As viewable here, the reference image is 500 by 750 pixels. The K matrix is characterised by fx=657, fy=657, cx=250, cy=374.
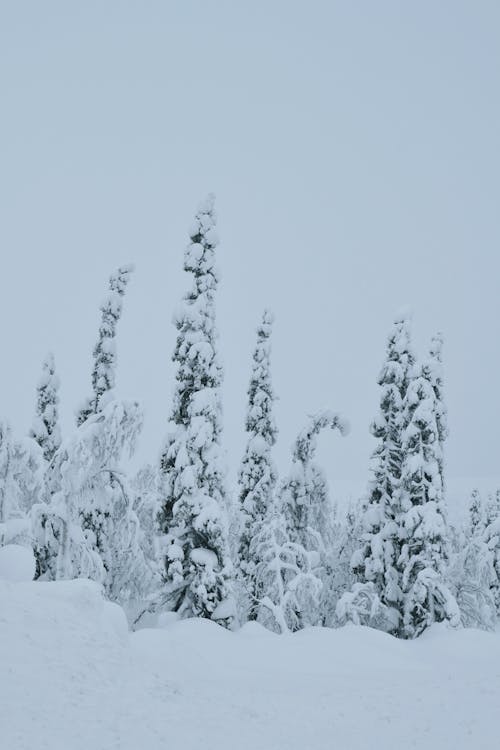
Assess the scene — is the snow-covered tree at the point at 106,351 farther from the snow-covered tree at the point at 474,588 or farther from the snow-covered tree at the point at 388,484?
the snow-covered tree at the point at 474,588

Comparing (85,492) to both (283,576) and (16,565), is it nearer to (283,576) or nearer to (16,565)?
(16,565)

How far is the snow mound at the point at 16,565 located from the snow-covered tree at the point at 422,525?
13993 mm

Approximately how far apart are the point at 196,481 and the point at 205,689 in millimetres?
7906

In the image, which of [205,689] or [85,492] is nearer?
[205,689]

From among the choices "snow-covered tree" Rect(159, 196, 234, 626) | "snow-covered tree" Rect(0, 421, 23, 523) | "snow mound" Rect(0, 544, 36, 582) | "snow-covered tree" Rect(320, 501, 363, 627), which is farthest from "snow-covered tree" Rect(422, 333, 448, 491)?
"snow-covered tree" Rect(0, 421, 23, 523)

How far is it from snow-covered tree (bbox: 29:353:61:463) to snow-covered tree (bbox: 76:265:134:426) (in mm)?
5440

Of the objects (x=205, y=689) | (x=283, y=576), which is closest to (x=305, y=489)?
(x=283, y=576)

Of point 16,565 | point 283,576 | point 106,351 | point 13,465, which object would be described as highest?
point 106,351

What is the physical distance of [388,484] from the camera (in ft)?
91.9

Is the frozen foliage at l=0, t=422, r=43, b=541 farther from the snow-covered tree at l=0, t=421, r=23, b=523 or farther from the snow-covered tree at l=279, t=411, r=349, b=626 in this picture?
the snow-covered tree at l=279, t=411, r=349, b=626

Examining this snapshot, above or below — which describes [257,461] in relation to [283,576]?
above

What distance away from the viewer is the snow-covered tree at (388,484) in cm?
2686

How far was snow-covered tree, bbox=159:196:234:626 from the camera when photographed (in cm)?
2275

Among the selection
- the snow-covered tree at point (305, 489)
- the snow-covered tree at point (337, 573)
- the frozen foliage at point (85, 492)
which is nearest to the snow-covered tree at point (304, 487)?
the snow-covered tree at point (305, 489)
